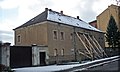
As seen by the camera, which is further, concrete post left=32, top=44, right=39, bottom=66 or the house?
the house

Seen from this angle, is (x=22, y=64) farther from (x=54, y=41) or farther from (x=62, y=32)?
(x=62, y=32)

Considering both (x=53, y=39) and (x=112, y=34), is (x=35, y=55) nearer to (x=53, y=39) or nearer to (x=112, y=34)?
(x=53, y=39)

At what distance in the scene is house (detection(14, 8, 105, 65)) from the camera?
32778mm

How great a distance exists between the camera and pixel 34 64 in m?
29.7

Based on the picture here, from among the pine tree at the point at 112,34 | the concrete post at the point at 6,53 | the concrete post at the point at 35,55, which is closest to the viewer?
the concrete post at the point at 6,53

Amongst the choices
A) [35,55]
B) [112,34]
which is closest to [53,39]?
[35,55]

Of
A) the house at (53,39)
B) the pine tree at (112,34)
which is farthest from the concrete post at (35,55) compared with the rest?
the pine tree at (112,34)

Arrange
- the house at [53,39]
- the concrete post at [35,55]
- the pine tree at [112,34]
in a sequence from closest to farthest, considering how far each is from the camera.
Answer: the concrete post at [35,55], the house at [53,39], the pine tree at [112,34]

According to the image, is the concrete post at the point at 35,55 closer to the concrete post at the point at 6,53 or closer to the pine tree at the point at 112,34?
the concrete post at the point at 6,53

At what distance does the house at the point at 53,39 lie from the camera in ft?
108

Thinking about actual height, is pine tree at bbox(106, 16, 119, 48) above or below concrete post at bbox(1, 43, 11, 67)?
above

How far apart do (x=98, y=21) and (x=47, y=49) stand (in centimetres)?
2893

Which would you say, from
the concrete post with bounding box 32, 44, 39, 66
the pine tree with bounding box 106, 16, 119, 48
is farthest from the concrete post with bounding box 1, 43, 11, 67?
the pine tree with bounding box 106, 16, 119, 48

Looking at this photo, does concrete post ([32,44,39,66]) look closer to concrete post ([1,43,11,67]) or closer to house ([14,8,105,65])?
house ([14,8,105,65])
